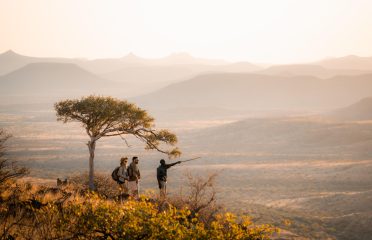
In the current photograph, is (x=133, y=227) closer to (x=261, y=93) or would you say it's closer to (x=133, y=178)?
(x=133, y=178)

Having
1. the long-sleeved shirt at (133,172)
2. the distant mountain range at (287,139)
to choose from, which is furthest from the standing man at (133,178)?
the distant mountain range at (287,139)

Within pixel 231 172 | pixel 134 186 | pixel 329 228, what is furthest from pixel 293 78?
pixel 134 186

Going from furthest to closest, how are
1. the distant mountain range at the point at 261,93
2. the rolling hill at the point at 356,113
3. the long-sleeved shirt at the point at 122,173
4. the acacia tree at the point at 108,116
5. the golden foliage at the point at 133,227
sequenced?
the distant mountain range at the point at 261,93
the rolling hill at the point at 356,113
the acacia tree at the point at 108,116
the long-sleeved shirt at the point at 122,173
the golden foliage at the point at 133,227

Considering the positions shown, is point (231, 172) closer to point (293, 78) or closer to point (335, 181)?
point (335, 181)

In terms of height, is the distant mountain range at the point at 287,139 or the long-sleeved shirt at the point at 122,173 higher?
the long-sleeved shirt at the point at 122,173

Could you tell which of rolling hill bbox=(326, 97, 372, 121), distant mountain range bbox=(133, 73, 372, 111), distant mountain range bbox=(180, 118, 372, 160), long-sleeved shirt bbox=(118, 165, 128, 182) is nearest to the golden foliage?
long-sleeved shirt bbox=(118, 165, 128, 182)

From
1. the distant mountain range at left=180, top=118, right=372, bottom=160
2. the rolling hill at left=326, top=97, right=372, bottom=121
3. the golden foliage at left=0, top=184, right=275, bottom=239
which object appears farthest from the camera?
the rolling hill at left=326, top=97, right=372, bottom=121

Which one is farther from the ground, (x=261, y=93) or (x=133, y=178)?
(x=261, y=93)

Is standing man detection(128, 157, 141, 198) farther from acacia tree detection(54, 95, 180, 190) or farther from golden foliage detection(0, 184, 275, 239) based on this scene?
acacia tree detection(54, 95, 180, 190)

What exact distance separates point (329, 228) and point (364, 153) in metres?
33.6

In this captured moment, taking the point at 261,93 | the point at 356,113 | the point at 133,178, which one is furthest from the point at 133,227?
the point at 261,93

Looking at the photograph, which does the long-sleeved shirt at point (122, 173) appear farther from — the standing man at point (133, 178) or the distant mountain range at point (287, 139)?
the distant mountain range at point (287, 139)

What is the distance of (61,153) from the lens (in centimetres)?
5925

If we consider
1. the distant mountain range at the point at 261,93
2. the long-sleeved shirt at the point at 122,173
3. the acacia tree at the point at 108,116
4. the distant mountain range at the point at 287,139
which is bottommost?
the distant mountain range at the point at 287,139
